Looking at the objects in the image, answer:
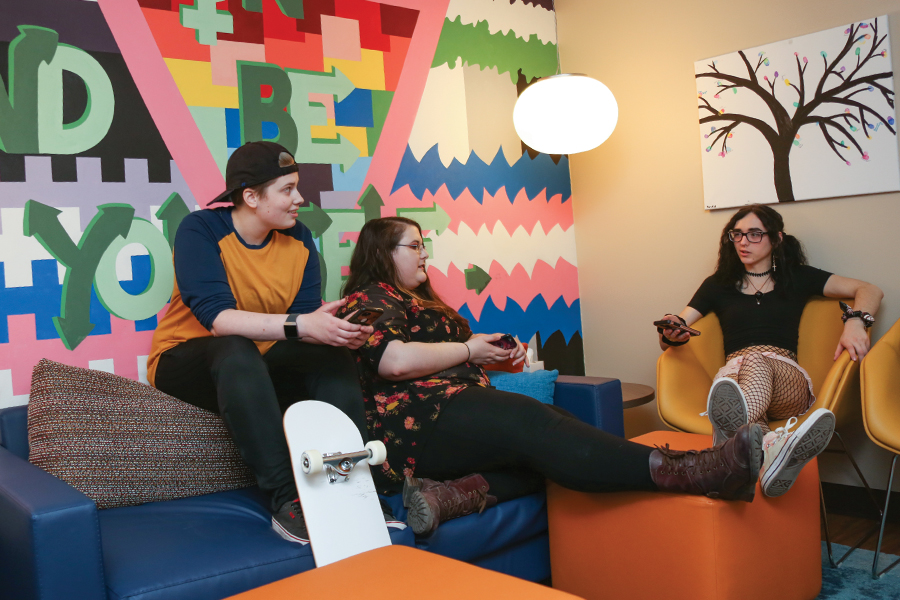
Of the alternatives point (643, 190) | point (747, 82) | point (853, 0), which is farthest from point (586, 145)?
point (853, 0)

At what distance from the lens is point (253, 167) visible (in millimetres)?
1951

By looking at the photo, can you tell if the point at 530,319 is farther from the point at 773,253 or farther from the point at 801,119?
the point at 801,119

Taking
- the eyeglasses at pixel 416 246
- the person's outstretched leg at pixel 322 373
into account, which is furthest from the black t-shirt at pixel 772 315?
the person's outstretched leg at pixel 322 373

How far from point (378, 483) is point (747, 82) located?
2.29 m

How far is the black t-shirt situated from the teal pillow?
0.91 meters

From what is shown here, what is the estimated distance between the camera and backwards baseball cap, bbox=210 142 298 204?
1.95 m

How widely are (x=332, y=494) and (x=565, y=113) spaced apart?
83.3 inches

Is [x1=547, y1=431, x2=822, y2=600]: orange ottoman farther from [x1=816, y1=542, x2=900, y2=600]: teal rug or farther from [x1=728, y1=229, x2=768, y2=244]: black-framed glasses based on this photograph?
[x1=728, y1=229, x2=768, y2=244]: black-framed glasses

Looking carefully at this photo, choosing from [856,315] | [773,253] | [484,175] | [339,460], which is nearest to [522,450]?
[339,460]

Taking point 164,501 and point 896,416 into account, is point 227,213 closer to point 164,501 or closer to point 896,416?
point 164,501

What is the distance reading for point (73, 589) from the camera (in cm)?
119

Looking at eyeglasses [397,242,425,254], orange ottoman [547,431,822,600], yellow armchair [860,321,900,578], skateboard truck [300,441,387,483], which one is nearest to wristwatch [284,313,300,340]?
skateboard truck [300,441,387,483]

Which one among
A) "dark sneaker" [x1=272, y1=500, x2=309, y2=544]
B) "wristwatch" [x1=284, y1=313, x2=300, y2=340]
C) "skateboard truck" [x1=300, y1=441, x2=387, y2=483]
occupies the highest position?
"wristwatch" [x1=284, y1=313, x2=300, y2=340]

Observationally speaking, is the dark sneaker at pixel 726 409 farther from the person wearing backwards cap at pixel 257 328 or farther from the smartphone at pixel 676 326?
the person wearing backwards cap at pixel 257 328
